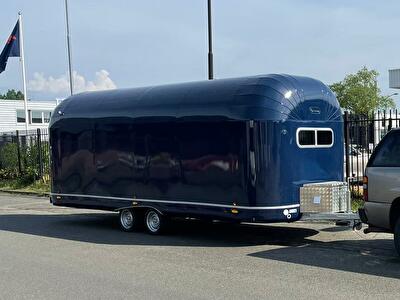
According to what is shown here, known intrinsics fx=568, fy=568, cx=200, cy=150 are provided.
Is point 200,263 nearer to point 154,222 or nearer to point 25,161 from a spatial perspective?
point 154,222

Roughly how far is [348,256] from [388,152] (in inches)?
66.0

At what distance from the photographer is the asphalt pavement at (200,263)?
6.67 meters

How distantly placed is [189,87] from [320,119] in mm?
2451

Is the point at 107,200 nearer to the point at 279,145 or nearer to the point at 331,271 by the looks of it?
the point at 279,145

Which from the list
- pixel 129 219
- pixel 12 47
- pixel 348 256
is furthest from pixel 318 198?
pixel 12 47

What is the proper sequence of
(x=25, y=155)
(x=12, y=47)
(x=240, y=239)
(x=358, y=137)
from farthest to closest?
(x=12, y=47), (x=25, y=155), (x=358, y=137), (x=240, y=239)

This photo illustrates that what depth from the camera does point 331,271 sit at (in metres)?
7.50

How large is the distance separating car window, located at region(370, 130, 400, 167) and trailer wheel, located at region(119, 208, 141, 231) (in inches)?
202

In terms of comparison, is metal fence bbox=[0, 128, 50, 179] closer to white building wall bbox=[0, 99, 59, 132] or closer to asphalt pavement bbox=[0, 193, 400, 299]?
asphalt pavement bbox=[0, 193, 400, 299]

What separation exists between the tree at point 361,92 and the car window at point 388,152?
50.9 m

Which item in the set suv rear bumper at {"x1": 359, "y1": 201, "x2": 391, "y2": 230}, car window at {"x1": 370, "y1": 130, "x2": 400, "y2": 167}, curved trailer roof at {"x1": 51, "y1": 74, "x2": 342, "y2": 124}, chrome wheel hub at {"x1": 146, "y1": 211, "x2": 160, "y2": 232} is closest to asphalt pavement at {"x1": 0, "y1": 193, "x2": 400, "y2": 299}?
chrome wheel hub at {"x1": 146, "y1": 211, "x2": 160, "y2": 232}

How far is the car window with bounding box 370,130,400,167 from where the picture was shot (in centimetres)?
787

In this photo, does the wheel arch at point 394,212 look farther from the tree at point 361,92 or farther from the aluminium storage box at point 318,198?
the tree at point 361,92

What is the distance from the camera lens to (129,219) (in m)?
11.6
